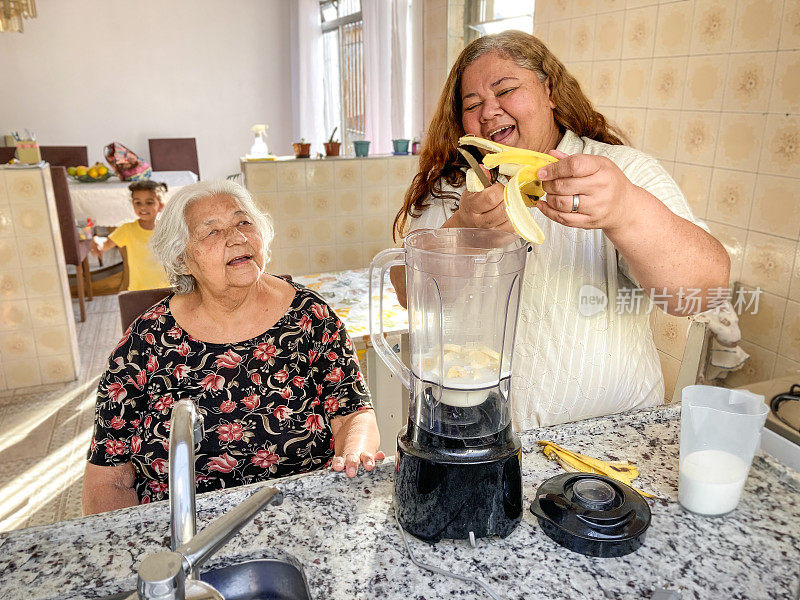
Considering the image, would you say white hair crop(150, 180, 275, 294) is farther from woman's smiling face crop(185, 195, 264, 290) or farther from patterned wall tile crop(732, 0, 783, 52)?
patterned wall tile crop(732, 0, 783, 52)

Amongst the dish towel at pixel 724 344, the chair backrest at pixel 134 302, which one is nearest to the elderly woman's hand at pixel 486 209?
the chair backrest at pixel 134 302

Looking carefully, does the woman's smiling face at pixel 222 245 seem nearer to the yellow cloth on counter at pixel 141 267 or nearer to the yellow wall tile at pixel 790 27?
the yellow cloth on counter at pixel 141 267

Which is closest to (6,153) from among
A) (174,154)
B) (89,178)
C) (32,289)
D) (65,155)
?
(65,155)

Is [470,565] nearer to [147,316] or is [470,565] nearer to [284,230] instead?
[147,316]

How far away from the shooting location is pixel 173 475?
24.7 inches

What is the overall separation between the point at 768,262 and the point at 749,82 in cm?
59

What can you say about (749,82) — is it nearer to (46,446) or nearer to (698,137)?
(698,137)

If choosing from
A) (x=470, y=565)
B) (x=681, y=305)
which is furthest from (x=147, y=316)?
(x=681, y=305)

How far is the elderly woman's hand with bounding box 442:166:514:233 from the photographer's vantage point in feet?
3.01

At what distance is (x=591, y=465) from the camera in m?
0.92

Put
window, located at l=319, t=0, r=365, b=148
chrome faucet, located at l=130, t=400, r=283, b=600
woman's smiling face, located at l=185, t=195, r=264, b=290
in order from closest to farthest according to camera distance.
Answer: chrome faucet, located at l=130, t=400, r=283, b=600 < woman's smiling face, located at l=185, t=195, r=264, b=290 < window, located at l=319, t=0, r=365, b=148

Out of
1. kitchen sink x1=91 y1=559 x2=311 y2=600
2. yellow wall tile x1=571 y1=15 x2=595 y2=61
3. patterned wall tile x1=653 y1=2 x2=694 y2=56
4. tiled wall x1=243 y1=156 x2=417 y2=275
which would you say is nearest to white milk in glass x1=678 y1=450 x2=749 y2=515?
kitchen sink x1=91 y1=559 x2=311 y2=600

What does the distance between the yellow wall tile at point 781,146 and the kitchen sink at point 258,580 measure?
1920 millimetres

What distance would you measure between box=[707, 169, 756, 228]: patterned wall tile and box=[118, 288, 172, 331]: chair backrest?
6.16ft
